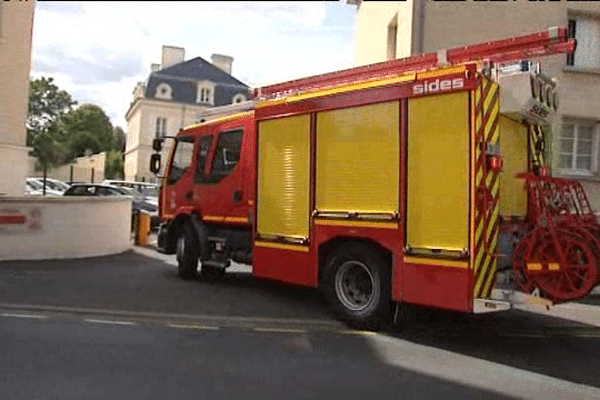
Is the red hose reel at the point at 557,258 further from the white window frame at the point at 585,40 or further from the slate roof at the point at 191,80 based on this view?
the slate roof at the point at 191,80

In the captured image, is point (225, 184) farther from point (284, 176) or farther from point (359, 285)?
point (359, 285)

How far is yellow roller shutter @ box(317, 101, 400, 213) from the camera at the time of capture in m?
6.96

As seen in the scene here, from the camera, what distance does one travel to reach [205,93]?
202 ft

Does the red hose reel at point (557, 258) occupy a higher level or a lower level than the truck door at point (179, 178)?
lower

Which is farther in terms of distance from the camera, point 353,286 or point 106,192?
point 106,192

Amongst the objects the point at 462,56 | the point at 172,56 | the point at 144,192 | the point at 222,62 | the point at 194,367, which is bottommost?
the point at 194,367

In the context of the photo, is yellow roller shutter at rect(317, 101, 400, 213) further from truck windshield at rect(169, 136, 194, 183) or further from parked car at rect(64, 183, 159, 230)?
parked car at rect(64, 183, 159, 230)

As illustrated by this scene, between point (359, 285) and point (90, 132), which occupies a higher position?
point (90, 132)

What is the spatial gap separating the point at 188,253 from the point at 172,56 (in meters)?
50.7

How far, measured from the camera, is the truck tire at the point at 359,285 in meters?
7.09

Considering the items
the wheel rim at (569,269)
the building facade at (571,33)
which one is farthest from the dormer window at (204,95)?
the wheel rim at (569,269)

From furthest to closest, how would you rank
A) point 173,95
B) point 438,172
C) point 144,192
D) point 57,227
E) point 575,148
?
1. point 173,95
2. point 144,192
3. point 575,148
4. point 57,227
5. point 438,172

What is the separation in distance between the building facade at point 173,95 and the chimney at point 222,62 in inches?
17.9

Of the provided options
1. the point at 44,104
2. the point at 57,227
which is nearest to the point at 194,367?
the point at 57,227
